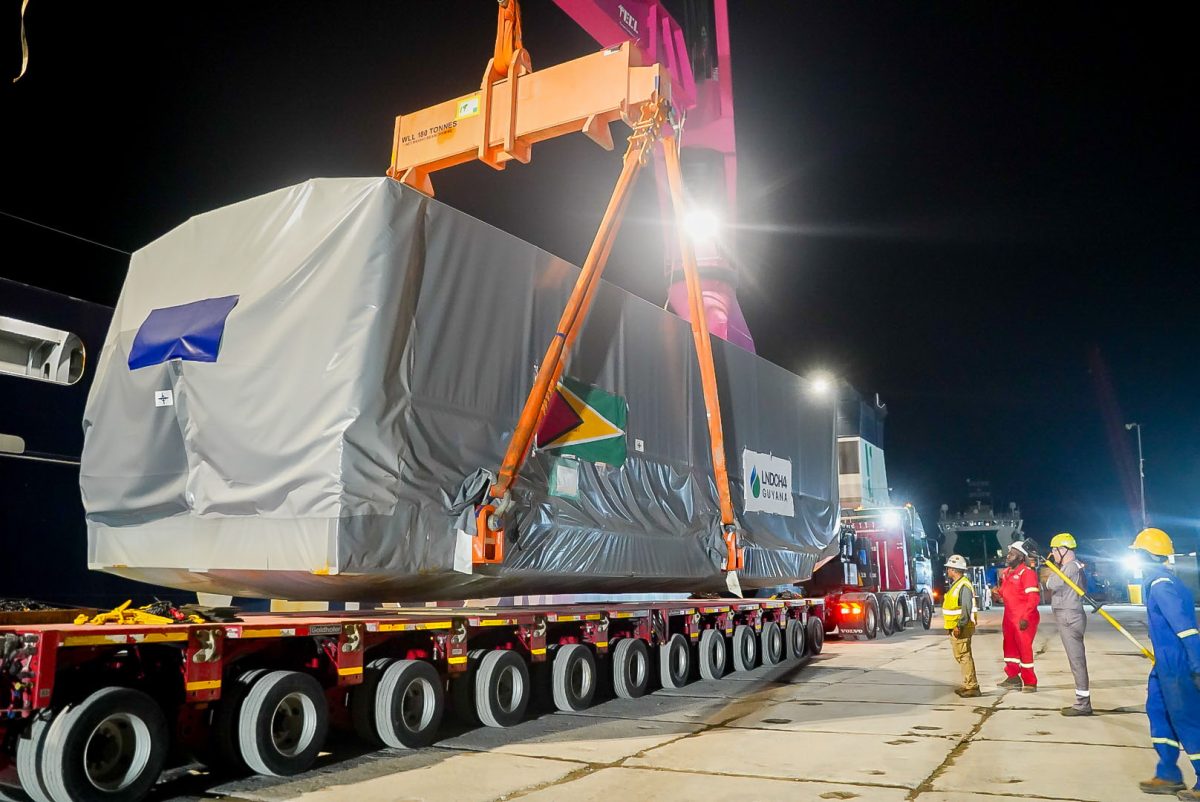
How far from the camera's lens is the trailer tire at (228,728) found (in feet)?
19.2

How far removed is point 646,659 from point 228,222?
6.30 m

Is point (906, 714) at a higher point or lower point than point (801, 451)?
lower

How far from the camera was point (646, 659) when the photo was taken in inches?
406

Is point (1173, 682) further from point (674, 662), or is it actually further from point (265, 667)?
point (674, 662)

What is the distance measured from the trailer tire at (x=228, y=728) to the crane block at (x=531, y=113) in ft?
16.5

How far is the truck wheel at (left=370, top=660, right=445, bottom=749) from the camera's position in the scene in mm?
6852

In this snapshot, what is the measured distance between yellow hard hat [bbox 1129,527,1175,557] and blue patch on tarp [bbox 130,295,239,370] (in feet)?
21.6

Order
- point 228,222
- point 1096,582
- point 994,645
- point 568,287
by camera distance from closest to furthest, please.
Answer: point 228,222 → point 568,287 → point 994,645 → point 1096,582

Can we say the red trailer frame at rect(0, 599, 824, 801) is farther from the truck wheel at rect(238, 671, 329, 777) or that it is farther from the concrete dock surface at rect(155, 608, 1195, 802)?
the concrete dock surface at rect(155, 608, 1195, 802)

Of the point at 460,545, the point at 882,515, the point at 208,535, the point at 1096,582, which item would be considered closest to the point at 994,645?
the point at 882,515

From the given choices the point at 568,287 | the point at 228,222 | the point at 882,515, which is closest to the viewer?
the point at 228,222

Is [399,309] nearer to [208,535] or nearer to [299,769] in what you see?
[208,535]

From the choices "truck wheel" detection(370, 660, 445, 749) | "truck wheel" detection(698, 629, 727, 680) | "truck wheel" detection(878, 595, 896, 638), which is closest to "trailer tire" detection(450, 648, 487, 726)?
"truck wheel" detection(370, 660, 445, 749)

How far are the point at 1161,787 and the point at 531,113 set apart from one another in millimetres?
7037
